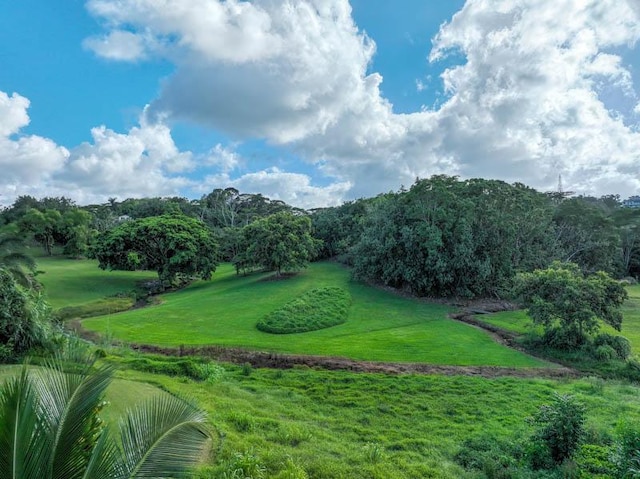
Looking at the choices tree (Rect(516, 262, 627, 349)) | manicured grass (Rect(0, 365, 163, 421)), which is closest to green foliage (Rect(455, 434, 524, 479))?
manicured grass (Rect(0, 365, 163, 421))

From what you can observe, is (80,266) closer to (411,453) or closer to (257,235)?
(257,235)

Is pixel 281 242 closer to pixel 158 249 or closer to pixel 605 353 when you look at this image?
pixel 158 249

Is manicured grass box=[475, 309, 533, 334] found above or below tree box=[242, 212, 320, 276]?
below

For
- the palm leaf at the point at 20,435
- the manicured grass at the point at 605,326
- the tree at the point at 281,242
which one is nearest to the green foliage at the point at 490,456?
the palm leaf at the point at 20,435

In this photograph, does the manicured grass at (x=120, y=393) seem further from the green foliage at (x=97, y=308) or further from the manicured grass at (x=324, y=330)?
the green foliage at (x=97, y=308)

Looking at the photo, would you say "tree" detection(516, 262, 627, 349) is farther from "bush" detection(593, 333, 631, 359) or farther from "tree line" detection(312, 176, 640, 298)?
"tree line" detection(312, 176, 640, 298)

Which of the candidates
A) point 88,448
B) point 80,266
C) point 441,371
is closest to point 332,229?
point 80,266
